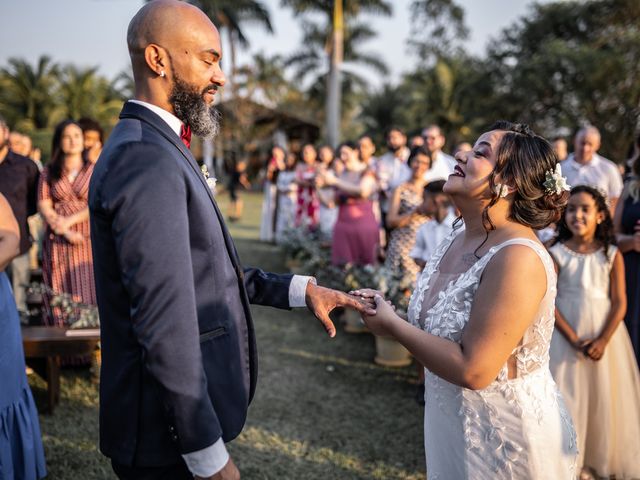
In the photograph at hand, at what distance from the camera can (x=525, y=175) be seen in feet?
6.67

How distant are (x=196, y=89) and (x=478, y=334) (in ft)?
4.28

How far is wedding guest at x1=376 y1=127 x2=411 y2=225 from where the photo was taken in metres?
8.42

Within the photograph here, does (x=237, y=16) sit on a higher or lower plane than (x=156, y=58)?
higher

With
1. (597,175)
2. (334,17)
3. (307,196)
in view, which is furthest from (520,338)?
(334,17)

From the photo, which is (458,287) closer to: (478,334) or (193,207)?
(478,334)

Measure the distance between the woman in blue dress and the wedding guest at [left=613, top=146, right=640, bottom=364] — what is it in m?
4.33

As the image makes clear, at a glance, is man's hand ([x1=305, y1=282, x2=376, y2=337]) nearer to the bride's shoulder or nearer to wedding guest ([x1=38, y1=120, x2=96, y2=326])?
the bride's shoulder

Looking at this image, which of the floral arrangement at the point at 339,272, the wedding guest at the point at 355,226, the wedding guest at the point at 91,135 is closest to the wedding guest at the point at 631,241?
the floral arrangement at the point at 339,272

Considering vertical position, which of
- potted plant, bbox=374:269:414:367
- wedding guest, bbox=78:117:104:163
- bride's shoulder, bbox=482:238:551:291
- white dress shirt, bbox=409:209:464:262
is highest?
wedding guest, bbox=78:117:104:163

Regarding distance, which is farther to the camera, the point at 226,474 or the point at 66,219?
the point at 66,219

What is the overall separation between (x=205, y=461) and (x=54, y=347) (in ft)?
11.6

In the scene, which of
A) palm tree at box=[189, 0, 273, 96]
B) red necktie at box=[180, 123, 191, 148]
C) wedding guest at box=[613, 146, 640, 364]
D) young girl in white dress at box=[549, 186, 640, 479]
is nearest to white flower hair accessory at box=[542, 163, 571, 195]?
red necktie at box=[180, 123, 191, 148]

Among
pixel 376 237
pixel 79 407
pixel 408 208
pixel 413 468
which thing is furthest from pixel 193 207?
pixel 376 237

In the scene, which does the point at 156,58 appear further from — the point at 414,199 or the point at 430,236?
the point at 414,199
